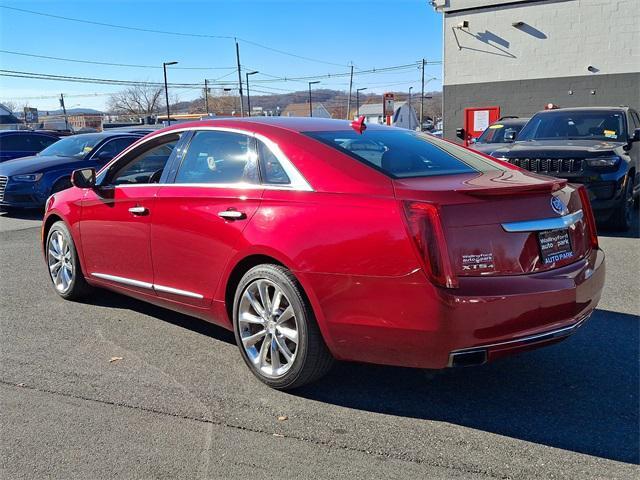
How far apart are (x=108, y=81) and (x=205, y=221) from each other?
52.5 m

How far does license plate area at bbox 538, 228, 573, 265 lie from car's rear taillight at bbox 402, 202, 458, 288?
607 millimetres

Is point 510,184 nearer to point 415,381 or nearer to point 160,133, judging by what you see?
point 415,381

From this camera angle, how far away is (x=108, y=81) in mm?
51594

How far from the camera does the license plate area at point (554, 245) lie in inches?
127

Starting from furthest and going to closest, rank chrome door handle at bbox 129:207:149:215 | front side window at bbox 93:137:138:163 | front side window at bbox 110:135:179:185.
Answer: front side window at bbox 93:137:138:163, front side window at bbox 110:135:179:185, chrome door handle at bbox 129:207:149:215

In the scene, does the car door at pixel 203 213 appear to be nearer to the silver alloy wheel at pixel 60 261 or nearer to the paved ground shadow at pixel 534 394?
the paved ground shadow at pixel 534 394

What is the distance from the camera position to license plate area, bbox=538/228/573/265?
3.21 metres

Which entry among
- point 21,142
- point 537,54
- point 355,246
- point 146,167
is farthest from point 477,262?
point 537,54

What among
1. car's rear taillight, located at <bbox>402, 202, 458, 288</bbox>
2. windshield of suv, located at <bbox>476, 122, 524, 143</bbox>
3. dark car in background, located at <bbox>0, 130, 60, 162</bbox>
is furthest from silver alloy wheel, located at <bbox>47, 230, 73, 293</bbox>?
dark car in background, located at <bbox>0, 130, 60, 162</bbox>

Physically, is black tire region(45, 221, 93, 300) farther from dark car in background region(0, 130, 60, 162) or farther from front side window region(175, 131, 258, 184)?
dark car in background region(0, 130, 60, 162)

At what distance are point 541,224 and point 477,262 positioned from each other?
48cm

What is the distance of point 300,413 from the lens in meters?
3.37

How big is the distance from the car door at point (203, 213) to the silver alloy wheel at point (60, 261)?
4.95ft

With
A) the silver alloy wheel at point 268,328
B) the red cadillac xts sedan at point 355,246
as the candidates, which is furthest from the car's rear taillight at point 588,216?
the silver alloy wheel at point 268,328
